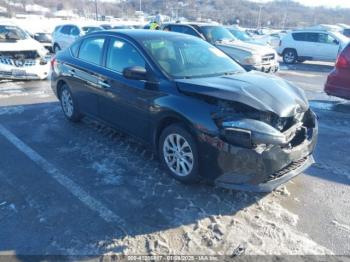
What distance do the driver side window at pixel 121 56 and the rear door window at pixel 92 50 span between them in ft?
0.93

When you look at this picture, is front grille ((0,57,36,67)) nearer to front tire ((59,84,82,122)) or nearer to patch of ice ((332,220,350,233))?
front tire ((59,84,82,122))

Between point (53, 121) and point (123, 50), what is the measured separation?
2375 mm

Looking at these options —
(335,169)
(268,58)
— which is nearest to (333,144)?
(335,169)

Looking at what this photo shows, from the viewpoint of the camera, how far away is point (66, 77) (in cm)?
586

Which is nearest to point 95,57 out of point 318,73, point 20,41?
point 20,41

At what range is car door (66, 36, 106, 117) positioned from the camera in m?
5.03

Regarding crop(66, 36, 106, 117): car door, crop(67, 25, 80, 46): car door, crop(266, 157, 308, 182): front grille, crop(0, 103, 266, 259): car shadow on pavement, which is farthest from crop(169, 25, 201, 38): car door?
crop(266, 157, 308, 182): front grille

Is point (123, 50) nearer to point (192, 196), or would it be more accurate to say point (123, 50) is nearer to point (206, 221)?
point (192, 196)

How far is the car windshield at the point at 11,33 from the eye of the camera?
990 cm

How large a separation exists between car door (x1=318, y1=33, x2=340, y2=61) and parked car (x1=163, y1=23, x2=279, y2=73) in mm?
6466

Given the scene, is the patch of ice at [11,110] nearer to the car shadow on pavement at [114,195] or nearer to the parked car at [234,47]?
the car shadow on pavement at [114,195]

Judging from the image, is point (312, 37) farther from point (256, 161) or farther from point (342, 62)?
point (256, 161)

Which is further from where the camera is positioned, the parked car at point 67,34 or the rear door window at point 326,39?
the rear door window at point 326,39

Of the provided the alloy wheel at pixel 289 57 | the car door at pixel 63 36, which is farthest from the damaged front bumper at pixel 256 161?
the alloy wheel at pixel 289 57
